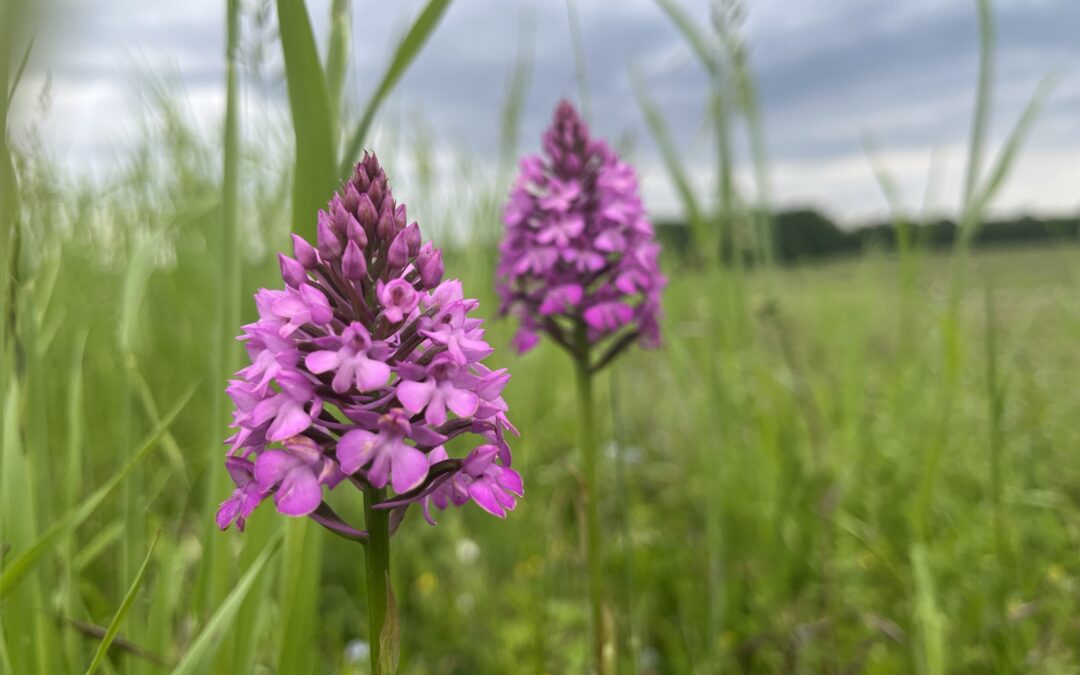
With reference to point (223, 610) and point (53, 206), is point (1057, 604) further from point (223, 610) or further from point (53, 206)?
Result: point (53, 206)

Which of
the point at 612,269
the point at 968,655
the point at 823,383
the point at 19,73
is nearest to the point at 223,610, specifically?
the point at 19,73

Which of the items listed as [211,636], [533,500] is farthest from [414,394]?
[533,500]

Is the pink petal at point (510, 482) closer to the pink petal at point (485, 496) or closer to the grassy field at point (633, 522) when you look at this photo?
the pink petal at point (485, 496)

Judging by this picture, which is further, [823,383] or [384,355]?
[823,383]

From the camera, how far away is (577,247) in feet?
7.51

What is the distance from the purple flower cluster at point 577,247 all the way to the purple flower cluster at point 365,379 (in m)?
0.98

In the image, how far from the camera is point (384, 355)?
1163 millimetres

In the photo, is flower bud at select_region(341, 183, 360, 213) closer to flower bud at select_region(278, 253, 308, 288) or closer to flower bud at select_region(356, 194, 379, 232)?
flower bud at select_region(356, 194, 379, 232)

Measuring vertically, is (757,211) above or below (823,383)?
above

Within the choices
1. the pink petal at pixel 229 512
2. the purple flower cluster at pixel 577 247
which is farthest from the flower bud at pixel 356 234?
the purple flower cluster at pixel 577 247

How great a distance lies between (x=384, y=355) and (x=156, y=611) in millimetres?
1111

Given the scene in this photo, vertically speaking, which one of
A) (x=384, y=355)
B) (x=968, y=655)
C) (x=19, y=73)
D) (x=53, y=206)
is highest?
(x=53, y=206)

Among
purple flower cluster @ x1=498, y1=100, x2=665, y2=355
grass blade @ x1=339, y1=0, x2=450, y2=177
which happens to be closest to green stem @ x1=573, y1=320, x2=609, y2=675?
purple flower cluster @ x1=498, y1=100, x2=665, y2=355

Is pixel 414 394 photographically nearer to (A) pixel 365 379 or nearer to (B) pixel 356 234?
(A) pixel 365 379
